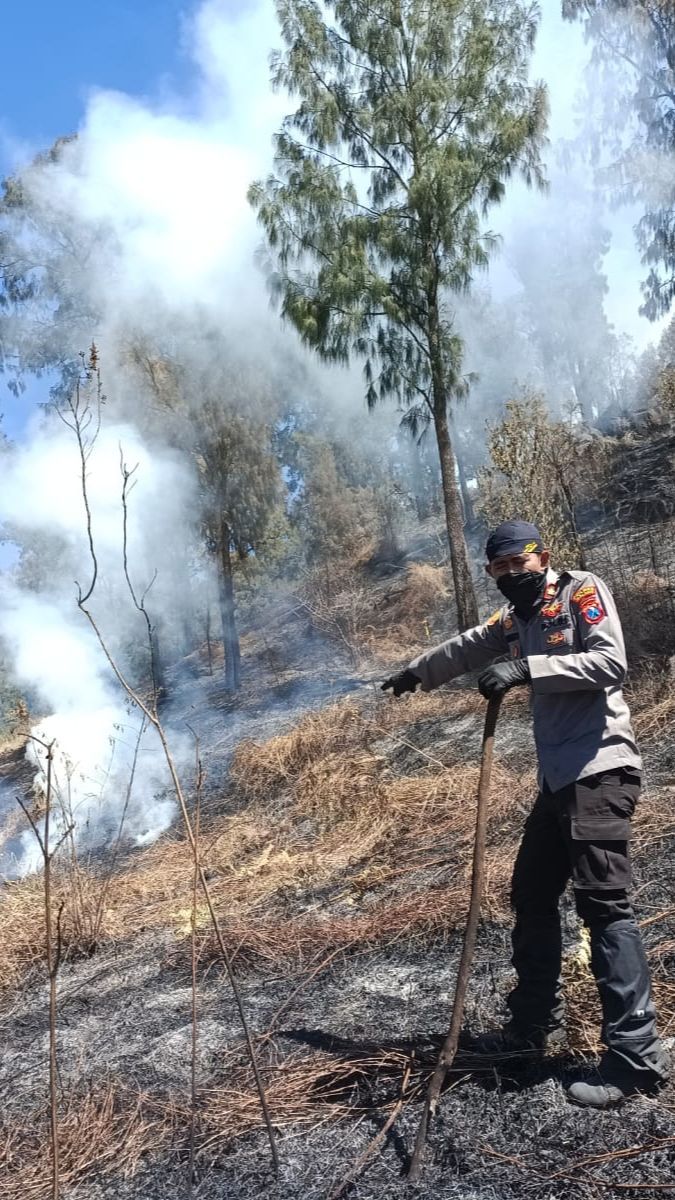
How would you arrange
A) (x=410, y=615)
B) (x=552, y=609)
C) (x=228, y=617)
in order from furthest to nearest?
(x=410, y=615), (x=228, y=617), (x=552, y=609)

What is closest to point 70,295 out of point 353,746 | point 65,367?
point 65,367

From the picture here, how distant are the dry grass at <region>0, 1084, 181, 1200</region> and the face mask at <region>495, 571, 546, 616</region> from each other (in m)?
1.95

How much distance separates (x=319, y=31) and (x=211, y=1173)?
13680 mm

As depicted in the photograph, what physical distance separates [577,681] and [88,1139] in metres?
2.09

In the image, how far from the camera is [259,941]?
4.32m

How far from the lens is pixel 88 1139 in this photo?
2738 millimetres

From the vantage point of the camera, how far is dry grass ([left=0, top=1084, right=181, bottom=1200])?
8.43 ft

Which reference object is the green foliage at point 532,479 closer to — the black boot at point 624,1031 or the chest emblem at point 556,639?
the chest emblem at point 556,639

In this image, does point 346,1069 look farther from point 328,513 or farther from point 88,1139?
point 328,513

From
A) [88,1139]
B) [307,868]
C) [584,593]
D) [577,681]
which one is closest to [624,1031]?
[577,681]

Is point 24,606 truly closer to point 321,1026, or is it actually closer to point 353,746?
point 353,746

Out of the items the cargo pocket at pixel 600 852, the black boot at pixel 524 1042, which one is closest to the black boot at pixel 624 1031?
the cargo pocket at pixel 600 852

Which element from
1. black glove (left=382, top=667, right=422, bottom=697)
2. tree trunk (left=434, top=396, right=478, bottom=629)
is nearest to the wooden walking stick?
black glove (left=382, top=667, right=422, bottom=697)

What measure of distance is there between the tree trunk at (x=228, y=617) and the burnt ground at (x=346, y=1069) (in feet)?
37.0
